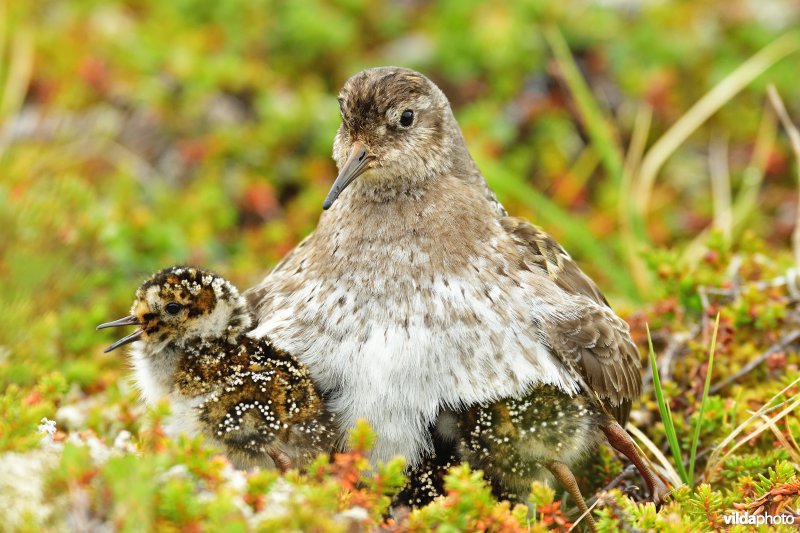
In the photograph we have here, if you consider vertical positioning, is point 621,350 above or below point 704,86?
below

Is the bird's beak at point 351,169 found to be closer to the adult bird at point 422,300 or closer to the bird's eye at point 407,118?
the adult bird at point 422,300

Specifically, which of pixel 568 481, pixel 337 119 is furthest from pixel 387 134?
pixel 337 119

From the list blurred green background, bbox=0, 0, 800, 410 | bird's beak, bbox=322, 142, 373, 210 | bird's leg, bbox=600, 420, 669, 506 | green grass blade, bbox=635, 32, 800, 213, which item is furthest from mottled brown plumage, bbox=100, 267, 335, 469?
green grass blade, bbox=635, 32, 800, 213

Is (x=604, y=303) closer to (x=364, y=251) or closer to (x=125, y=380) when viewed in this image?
(x=364, y=251)

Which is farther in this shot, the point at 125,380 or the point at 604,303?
the point at 125,380

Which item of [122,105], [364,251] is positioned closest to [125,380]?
[364,251]

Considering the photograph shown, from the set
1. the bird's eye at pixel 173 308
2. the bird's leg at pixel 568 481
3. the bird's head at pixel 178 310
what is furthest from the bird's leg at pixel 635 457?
the bird's eye at pixel 173 308

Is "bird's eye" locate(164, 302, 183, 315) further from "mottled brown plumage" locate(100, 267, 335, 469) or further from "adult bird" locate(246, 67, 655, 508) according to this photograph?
"adult bird" locate(246, 67, 655, 508)
